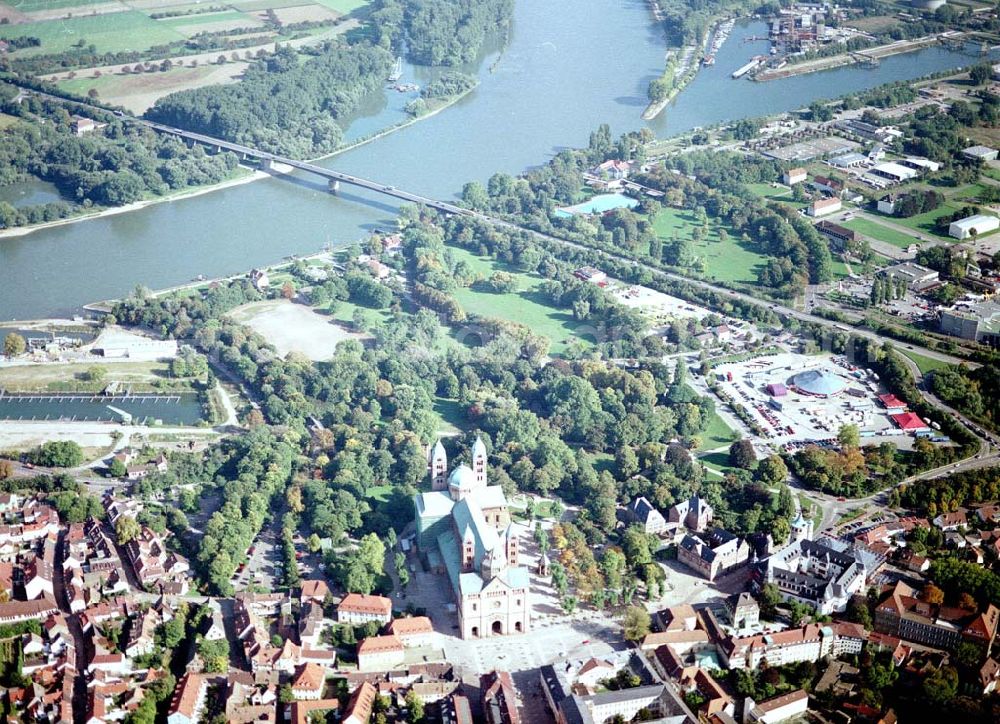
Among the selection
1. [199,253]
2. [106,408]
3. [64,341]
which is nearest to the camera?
[106,408]

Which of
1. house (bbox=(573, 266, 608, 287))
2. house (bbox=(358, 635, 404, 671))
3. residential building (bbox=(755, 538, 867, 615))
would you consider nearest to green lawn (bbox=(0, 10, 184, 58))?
house (bbox=(573, 266, 608, 287))

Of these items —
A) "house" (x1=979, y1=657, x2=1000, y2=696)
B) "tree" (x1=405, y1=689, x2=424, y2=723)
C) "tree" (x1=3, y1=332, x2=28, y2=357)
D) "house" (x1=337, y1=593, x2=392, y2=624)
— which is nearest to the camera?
"tree" (x1=405, y1=689, x2=424, y2=723)

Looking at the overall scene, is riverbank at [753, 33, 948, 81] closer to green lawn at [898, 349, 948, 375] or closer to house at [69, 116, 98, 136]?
green lawn at [898, 349, 948, 375]

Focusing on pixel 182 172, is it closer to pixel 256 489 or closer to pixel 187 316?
pixel 187 316

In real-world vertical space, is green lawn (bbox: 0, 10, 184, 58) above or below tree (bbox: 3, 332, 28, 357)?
above

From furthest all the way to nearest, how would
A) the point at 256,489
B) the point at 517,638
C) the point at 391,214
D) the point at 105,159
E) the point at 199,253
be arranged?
the point at 105,159 → the point at 391,214 → the point at 199,253 → the point at 256,489 → the point at 517,638

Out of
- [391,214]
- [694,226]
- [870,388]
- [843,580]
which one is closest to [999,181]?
[694,226]
